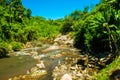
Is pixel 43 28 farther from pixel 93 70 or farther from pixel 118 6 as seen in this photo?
pixel 93 70

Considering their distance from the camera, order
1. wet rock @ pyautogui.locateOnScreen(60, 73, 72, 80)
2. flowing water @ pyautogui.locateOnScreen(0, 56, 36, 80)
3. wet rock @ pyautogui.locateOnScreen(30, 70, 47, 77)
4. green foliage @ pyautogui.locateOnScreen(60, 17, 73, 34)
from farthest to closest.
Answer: green foliage @ pyautogui.locateOnScreen(60, 17, 73, 34)
flowing water @ pyautogui.locateOnScreen(0, 56, 36, 80)
wet rock @ pyautogui.locateOnScreen(30, 70, 47, 77)
wet rock @ pyautogui.locateOnScreen(60, 73, 72, 80)

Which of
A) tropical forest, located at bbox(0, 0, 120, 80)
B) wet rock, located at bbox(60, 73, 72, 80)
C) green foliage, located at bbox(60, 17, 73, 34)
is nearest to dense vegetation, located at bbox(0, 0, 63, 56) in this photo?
tropical forest, located at bbox(0, 0, 120, 80)

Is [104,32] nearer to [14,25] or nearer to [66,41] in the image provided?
[66,41]

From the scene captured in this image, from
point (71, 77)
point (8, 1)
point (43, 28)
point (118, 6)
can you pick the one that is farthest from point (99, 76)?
point (43, 28)

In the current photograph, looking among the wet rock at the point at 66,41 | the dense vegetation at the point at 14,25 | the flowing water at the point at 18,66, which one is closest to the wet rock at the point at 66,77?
the flowing water at the point at 18,66

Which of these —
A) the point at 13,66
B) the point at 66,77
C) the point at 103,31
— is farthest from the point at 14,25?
the point at 66,77

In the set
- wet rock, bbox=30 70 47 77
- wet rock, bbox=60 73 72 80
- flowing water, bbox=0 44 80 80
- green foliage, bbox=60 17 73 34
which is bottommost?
wet rock, bbox=60 73 72 80

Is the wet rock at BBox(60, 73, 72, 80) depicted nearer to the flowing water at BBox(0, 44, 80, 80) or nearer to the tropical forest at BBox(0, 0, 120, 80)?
the tropical forest at BBox(0, 0, 120, 80)

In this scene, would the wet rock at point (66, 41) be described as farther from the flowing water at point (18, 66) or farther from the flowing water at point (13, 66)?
the flowing water at point (13, 66)

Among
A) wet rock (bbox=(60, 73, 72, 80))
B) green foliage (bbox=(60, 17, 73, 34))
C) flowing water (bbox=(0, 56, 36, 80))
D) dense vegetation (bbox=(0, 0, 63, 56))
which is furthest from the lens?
green foliage (bbox=(60, 17, 73, 34))

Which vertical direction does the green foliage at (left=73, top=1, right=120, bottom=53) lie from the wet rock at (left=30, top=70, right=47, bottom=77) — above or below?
above

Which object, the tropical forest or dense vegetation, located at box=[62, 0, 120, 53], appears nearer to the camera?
the tropical forest

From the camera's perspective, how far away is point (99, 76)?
97.6ft

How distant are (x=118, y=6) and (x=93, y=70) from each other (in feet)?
87.7
